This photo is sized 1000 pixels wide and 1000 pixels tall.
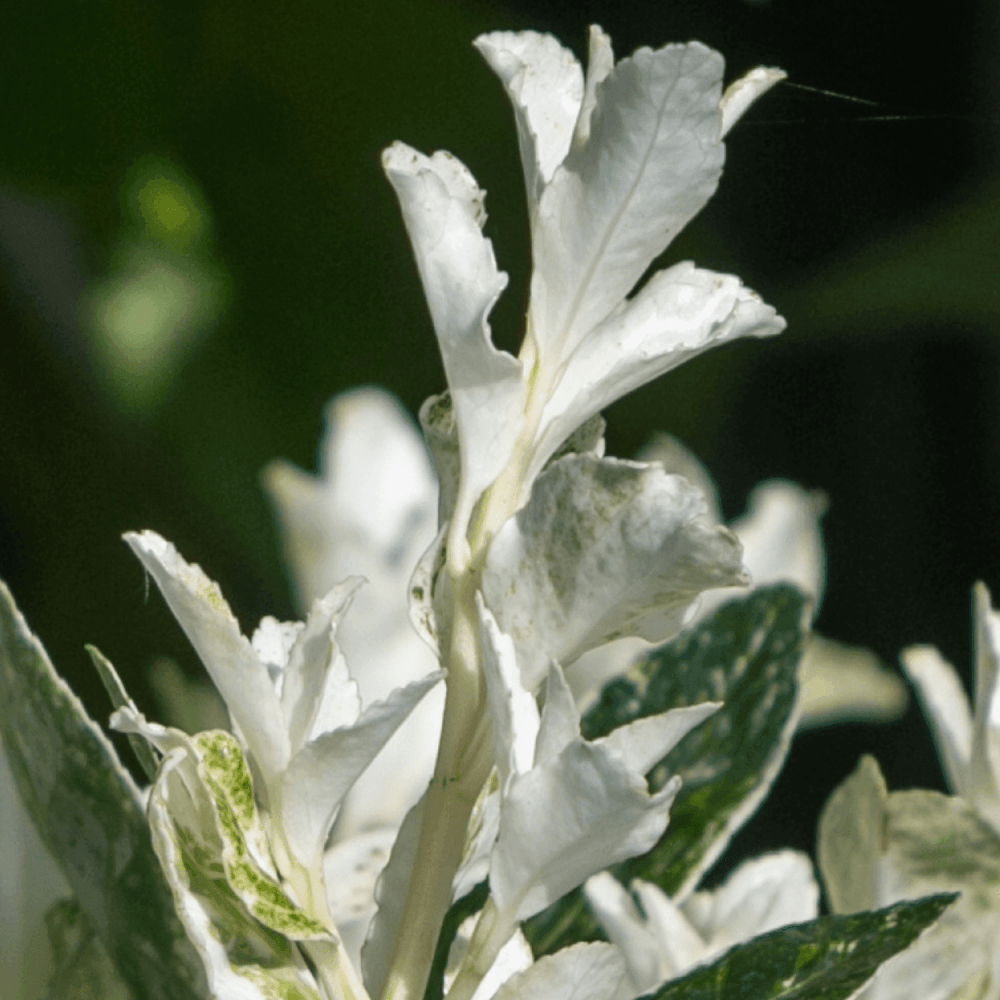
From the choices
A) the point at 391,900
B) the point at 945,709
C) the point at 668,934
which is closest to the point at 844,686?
the point at 945,709

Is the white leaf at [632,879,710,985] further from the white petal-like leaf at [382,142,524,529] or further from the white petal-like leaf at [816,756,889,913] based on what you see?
the white petal-like leaf at [382,142,524,529]

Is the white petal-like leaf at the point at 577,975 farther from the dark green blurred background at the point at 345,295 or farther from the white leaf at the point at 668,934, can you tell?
the dark green blurred background at the point at 345,295

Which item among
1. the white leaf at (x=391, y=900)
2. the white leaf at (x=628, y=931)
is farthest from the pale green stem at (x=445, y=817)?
the white leaf at (x=628, y=931)

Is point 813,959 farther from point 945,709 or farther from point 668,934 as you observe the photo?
point 945,709

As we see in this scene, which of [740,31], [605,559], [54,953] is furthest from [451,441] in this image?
[740,31]

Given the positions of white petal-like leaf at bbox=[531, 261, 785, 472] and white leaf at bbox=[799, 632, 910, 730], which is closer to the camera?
white petal-like leaf at bbox=[531, 261, 785, 472]

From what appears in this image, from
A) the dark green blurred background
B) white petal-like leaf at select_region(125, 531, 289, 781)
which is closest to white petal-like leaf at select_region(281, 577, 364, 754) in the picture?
white petal-like leaf at select_region(125, 531, 289, 781)
